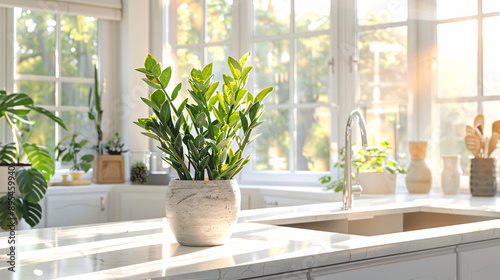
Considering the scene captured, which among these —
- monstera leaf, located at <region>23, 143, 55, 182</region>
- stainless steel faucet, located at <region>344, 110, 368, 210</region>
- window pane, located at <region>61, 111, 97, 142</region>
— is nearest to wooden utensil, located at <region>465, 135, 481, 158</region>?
stainless steel faucet, located at <region>344, 110, 368, 210</region>

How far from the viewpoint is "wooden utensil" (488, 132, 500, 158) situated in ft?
10.3

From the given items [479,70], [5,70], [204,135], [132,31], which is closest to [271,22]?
[132,31]

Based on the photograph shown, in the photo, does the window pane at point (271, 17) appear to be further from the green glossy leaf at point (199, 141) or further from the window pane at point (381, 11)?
the green glossy leaf at point (199, 141)

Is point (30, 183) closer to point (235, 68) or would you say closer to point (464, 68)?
point (235, 68)

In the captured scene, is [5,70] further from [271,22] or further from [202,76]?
[202,76]

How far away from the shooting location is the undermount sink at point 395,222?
231 centimetres

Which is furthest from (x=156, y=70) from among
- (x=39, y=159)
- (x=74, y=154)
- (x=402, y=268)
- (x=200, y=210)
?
(x=74, y=154)

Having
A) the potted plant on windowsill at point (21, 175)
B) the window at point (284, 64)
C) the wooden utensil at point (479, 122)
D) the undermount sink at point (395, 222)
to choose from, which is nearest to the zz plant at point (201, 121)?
the undermount sink at point (395, 222)

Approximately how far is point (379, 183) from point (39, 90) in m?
2.34

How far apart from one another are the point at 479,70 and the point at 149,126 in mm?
2479

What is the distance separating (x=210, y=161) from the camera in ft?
4.96

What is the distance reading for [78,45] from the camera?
4.33 metres

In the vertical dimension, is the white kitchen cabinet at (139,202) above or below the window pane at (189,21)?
below

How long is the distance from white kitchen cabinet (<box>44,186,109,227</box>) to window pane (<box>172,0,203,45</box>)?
1189 millimetres
